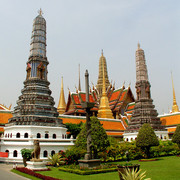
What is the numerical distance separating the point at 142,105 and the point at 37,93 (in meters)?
18.0

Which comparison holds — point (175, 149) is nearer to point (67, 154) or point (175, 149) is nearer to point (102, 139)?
point (102, 139)

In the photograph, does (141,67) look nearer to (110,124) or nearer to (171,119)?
(171,119)

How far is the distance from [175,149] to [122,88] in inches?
993

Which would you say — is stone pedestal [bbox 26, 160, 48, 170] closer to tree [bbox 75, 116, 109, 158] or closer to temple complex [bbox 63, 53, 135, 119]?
tree [bbox 75, 116, 109, 158]

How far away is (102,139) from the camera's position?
66.7ft

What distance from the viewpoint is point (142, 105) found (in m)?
36.5

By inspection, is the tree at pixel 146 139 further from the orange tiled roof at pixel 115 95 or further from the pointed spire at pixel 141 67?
the orange tiled roof at pixel 115 95

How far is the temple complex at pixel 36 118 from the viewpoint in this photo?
21.9 metres

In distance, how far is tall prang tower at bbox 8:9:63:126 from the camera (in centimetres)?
2377

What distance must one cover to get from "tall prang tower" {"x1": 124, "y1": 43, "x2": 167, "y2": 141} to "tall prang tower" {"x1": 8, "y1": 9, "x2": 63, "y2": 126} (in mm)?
14697

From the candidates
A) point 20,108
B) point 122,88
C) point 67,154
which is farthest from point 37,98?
point 122,88

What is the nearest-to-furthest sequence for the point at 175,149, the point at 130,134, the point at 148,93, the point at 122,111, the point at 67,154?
the point at 67,154 → the point at 175,149 → the point at 130,134 → the point at 148,93 → the point at 122,111

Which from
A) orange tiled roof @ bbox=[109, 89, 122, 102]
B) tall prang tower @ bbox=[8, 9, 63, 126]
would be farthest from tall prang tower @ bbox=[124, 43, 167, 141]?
tall prang tower @ bbox=[8, 9, 63, 126]

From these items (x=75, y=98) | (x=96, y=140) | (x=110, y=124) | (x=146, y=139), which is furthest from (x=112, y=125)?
(x=96, y=140)
